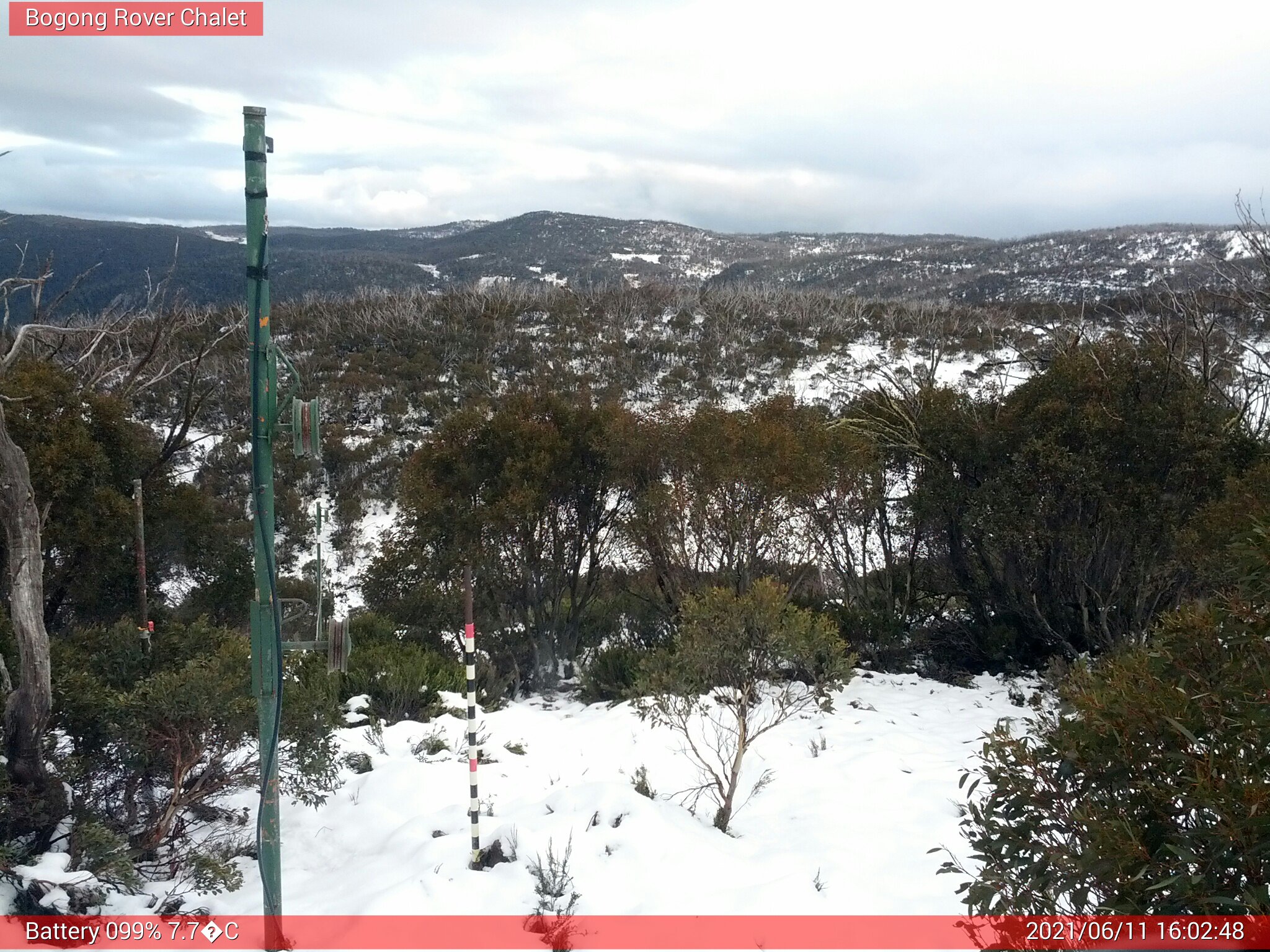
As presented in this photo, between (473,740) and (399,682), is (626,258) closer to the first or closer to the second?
(399,682)

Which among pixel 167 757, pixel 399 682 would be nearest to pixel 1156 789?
pixel 167 757

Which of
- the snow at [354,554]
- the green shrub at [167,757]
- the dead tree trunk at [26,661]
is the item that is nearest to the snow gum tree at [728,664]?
the green shrub at [167,757]

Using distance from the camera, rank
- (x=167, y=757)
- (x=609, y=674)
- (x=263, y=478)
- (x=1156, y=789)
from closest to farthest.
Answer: (x=1156, y=789)
(x=263, y=478)
(x=167, y=757)
(x=609, y=674)

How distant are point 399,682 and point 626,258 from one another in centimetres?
8623

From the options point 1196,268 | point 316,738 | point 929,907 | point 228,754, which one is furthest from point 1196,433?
point 1196,268

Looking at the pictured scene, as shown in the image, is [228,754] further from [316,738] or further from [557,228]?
[557,228]

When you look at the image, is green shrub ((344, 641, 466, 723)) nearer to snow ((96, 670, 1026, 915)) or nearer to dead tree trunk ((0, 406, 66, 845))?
snow ((96, 670, 1026, 915))

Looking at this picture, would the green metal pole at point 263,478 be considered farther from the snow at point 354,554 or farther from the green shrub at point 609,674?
the snow at point 354,554

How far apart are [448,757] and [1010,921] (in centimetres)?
A: 473

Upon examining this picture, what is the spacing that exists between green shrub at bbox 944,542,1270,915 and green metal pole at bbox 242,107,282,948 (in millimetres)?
2754

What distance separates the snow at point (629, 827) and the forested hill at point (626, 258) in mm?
29272
